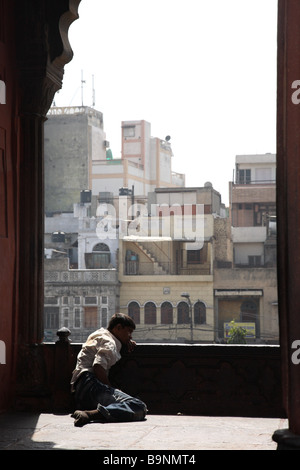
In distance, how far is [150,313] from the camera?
48.1 meters

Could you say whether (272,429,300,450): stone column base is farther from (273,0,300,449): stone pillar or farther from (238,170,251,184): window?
(238,170,251,184): window

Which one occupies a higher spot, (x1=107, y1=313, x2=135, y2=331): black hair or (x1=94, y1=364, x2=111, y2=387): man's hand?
(x1=107, y1=313, x2=135, y2=331): black hair

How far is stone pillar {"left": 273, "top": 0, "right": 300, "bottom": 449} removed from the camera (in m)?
3.66

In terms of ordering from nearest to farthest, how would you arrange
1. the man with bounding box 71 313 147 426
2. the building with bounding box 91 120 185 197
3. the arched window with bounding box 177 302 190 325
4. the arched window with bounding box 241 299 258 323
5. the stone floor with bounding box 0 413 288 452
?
the stone floor with bounding box 0 413 288 452
the man with bounding box 71 313 147 426
the arched window with bounding box 241 299 258 323
the arched window with bounding box 177 302 190 325
the building with bounding box 91 120 185 197

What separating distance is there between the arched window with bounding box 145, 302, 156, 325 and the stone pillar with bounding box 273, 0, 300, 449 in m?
43.5

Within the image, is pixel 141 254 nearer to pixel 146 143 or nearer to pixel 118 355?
pixel 146 143

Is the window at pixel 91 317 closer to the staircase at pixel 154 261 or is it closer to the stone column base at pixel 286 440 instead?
the staircase at pixel 154 261

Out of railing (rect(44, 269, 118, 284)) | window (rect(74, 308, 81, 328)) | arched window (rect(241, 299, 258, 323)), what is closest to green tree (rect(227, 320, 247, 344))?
arched window (rect(241, 299, 258, 323))

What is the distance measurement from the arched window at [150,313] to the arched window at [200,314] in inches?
94.4

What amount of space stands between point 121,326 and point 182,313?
42.7m

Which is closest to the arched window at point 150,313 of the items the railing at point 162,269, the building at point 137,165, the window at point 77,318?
the railing at point 162,269

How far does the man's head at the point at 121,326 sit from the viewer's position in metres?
5.26

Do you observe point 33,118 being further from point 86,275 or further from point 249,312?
point 249,312
